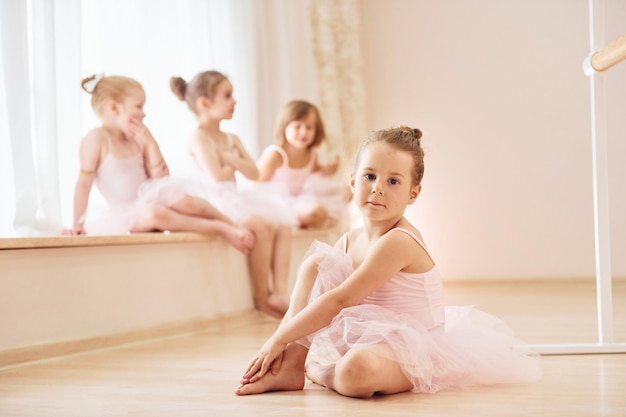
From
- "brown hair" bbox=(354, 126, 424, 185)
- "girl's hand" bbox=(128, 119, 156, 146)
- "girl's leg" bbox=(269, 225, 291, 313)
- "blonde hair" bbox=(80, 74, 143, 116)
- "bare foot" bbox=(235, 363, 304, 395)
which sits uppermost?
"blonde hair" bbox=(80, 74, 143, 116)

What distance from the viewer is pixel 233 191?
2.92 metres

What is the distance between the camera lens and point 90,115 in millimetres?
2666

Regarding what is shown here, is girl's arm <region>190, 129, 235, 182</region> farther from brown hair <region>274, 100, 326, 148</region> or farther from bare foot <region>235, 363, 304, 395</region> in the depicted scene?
bare foot <region>235, 363, 304, 395</region>

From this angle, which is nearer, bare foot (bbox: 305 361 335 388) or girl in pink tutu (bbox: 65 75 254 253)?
bare foot (bbox: 305 361 335 388)

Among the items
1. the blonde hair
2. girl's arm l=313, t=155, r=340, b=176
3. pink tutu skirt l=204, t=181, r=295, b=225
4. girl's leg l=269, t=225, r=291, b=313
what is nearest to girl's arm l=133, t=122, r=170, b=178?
the blonde hair

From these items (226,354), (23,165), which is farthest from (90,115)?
(226,354)

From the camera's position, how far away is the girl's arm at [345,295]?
1.39m

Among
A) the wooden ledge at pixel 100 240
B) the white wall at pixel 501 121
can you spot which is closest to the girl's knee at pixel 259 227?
the wooden ledge at pixel 100 240

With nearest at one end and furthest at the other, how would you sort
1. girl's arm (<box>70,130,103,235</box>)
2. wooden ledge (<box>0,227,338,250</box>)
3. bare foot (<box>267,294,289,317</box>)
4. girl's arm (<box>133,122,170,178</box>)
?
wooden ledge (<box>0,227,338,250</box>)
girl's arm (<box>70,130,103,235</box>)
girl's arm (<box>133,122,170,178</box>)
bare foot (<box>267,294,289,317</box>)

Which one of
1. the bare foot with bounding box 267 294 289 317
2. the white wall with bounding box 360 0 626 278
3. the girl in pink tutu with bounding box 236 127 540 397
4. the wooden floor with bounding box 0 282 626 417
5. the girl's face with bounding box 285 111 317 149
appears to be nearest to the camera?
the wooden floor with bounding box 0 282 626 417

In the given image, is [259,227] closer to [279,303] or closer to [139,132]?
[279,303]

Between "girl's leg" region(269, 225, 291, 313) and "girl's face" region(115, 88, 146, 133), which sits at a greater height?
"girl's face" region(115, 88, 146, 133)

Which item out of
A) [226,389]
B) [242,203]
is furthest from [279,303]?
[226,389]

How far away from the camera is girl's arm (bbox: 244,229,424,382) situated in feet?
4.58
